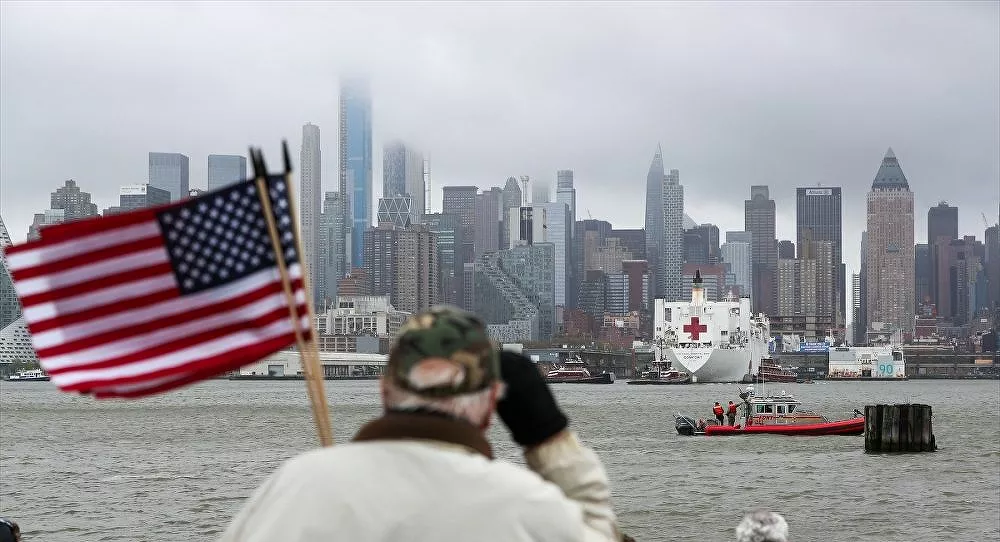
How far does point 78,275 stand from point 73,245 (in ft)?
0.39

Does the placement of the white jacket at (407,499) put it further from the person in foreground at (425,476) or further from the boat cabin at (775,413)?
the boat cabin at (775,413)

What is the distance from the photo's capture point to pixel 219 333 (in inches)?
188

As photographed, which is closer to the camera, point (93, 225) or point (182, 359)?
point (182, 359)

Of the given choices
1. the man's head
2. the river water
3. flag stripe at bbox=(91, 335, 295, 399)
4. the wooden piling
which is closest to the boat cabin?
the river water

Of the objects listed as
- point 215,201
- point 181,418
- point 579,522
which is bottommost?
point 181,418


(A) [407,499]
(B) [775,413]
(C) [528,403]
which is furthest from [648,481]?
(A) [407,499]

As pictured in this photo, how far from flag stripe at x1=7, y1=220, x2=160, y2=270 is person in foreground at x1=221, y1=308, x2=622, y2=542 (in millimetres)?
1416

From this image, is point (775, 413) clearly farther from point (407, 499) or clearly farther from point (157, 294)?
point (407, 499)

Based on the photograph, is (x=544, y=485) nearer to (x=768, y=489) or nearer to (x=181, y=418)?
(x=768, y=489)

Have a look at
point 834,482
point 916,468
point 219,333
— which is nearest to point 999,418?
point 916,468

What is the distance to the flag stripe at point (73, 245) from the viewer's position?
4.82m

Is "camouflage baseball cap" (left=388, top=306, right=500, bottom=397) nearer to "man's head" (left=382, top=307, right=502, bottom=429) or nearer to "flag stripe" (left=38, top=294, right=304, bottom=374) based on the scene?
"man's head" (left=382, top=307, right=502, bottom=429)

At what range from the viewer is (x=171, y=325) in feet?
15.6

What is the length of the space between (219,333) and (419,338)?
Result: 1339mm
